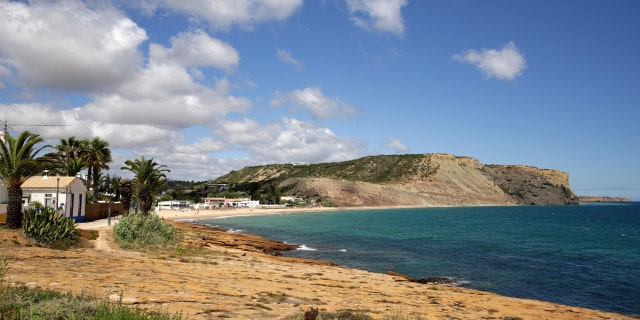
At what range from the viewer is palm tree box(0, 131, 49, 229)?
24797 mm

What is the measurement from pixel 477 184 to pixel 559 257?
167239mm

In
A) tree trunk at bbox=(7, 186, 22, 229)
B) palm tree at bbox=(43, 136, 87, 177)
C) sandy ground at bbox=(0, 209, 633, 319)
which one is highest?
palm tree at bbox=(43, 136, 87, 177)

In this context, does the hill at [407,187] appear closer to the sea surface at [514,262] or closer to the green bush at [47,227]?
the sea surface at [514,262]

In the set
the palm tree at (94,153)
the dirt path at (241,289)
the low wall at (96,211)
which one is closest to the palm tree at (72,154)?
the palm tree at (94,153)

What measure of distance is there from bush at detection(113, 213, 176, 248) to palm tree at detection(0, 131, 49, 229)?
18.6 ft

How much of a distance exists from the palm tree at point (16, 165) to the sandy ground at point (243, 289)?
12.3ft

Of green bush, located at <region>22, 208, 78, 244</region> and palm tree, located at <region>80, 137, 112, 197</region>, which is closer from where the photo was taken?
green bush, located at <region>22, 208, 78, 244</region>

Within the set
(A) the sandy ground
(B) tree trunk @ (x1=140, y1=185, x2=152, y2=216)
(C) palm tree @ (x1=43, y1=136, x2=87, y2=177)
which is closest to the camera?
(A) the sandy ground

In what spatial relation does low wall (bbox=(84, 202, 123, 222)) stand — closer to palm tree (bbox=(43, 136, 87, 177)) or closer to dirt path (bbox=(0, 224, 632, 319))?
palm tree (bbox=(43, 136, 87, 177))

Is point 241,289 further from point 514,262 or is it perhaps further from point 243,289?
point 514,262

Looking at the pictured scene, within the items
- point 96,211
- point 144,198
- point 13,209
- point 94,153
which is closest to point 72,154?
point 94,153

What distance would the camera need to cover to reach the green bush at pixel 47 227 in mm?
22406

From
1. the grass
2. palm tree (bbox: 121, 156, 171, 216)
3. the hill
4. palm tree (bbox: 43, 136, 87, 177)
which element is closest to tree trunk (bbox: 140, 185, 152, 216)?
palm tree (bbox: 121, 156, 171, 216)

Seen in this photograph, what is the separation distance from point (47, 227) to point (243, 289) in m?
14.5
